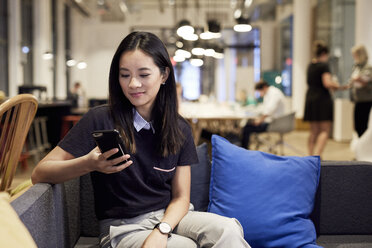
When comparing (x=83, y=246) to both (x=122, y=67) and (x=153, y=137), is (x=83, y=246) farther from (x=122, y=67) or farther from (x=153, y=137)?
(x=122, y=67)

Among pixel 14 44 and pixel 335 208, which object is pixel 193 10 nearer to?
pixel 14 44

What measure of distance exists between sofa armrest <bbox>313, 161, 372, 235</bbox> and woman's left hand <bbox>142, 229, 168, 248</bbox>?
2.87 ft

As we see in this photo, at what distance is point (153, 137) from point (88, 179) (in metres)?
0.49

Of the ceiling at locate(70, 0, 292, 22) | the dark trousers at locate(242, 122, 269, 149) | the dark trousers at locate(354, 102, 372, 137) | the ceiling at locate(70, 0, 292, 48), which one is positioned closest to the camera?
the dark trousers at locate(354, 102, 372, 137)

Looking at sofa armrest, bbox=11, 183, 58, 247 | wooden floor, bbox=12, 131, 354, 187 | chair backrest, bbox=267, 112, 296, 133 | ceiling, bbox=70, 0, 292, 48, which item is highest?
ceiling, bbox=70, 0, 292, 48

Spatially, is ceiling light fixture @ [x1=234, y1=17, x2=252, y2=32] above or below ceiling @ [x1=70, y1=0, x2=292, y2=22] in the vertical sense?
below

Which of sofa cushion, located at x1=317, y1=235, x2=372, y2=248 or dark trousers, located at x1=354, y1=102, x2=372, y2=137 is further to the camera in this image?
dark trousers, located at x1=354, y1=102, x2=372, y2=137

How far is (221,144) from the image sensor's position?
200 cm

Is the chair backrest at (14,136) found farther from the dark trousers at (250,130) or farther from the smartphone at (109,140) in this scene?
the dark trousers at (250,130)

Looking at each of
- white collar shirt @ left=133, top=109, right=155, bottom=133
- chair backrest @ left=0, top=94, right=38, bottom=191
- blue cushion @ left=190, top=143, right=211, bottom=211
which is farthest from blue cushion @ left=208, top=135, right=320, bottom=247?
chair backrest @ left=0, top=94, right=38, bottom=191

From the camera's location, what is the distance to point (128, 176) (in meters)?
1.59

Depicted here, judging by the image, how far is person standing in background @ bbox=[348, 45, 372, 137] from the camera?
5.83 m

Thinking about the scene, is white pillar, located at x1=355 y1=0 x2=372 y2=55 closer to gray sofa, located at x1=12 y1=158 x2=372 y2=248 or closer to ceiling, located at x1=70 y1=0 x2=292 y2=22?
ceiling, located at x1=70 y1=0 x2=292 y2=22

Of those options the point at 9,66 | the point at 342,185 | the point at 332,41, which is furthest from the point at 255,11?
the point at 342,185
